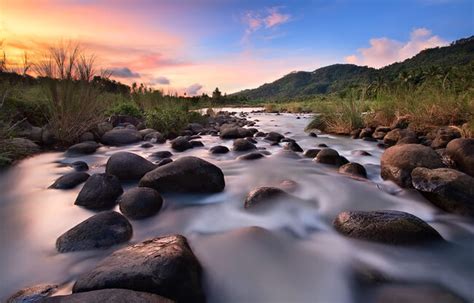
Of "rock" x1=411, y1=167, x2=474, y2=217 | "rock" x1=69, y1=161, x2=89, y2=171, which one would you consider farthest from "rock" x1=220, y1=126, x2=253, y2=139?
"rock" x1=411, y1=167, x2=474, y2=217

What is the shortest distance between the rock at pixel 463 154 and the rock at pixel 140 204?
427 cm

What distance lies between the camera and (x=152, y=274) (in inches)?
75.2

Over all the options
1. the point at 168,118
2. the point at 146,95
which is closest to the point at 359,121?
the point at 168,118

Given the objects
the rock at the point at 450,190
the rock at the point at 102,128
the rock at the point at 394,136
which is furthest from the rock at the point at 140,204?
the rock at the point at 394,136

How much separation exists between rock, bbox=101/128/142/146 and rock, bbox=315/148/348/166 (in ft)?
18.2

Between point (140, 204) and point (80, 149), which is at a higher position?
point (140, 204)

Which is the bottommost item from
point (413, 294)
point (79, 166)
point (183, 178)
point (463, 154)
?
point (79, 166)

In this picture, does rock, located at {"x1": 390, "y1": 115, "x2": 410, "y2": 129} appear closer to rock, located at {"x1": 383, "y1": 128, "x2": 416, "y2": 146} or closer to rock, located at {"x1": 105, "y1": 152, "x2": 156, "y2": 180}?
rock, located at {"x1": 383, "y1": 128, "x2": 416, "y2": 146}

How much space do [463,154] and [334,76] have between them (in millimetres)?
143827

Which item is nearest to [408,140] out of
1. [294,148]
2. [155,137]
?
[294,148]

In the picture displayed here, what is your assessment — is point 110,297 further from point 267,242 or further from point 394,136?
point 394,136

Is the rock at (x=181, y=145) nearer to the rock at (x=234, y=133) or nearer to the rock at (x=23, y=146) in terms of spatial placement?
the rock at (x=234, y=133)

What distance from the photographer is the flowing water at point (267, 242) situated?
2256 mm

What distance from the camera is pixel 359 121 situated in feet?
35.3
